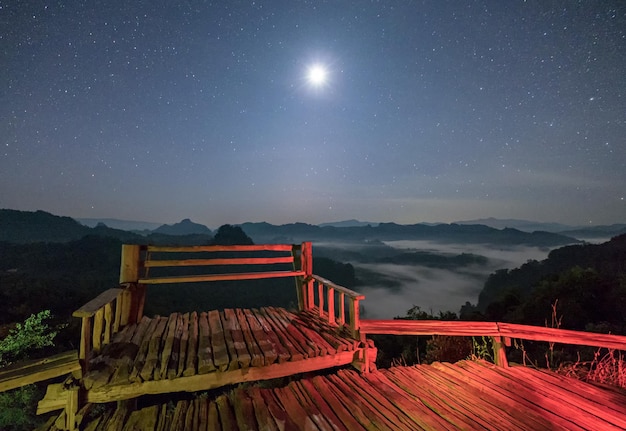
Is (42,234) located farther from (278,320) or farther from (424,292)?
(424,292)

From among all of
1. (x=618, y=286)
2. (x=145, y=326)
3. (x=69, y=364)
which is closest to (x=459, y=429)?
(x=69, y=364)

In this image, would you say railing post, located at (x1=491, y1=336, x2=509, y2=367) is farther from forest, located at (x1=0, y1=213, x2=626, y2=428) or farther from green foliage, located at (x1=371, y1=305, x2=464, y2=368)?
green foliage, located at (x1=371, y1=305, x2=464, y2=368)

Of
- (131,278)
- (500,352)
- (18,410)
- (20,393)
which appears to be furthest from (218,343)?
(20,393)

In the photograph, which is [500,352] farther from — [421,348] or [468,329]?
[421,348]

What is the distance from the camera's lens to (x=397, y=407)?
129 inches

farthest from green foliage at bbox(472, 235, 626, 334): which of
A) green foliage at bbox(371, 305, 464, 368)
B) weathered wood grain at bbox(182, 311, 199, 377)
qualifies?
weathered wood grain at bbox(182, 311, 199, 377)

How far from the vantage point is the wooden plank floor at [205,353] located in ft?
10.4

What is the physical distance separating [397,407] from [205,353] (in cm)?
236

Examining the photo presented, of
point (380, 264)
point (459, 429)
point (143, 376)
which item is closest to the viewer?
point (459, 429)

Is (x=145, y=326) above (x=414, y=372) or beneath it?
above

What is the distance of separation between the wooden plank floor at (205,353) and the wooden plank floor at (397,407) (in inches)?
9.3

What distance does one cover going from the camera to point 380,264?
17162 cm

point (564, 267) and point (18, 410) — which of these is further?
point (564, 267)

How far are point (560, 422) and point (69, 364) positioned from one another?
16.8 feet
